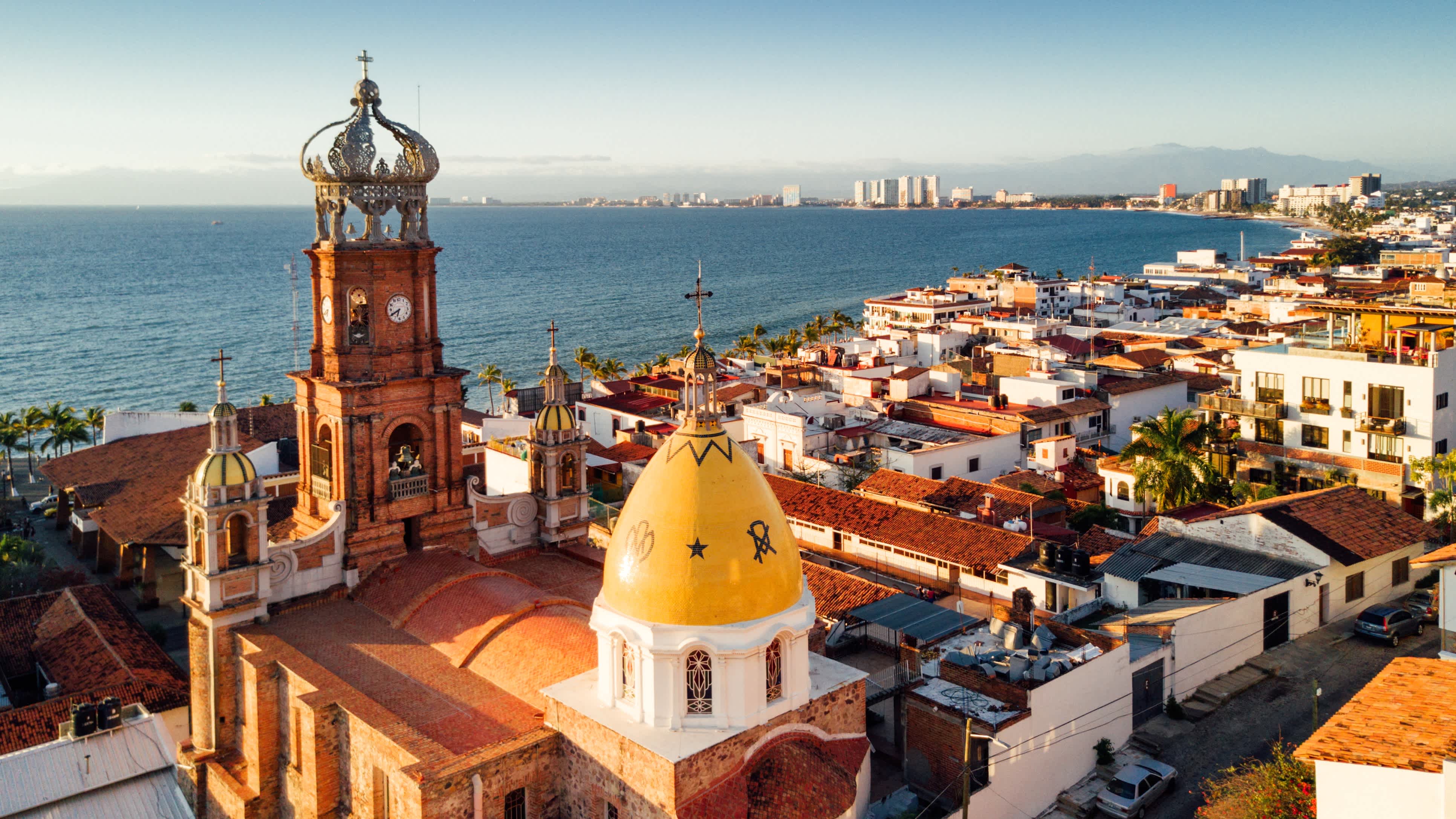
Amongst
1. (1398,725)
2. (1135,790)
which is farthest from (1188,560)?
(1398,725)

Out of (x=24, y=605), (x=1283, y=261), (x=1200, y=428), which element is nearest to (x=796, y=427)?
(x=1200, y=428)

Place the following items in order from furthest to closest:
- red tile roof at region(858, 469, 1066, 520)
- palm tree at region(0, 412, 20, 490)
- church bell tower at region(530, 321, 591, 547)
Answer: palm tree at region(0, 412, 20, 490) → red tile roof at region(858, 469, 1066, 520) → church bell tower at region(530, 321, 591, 547)

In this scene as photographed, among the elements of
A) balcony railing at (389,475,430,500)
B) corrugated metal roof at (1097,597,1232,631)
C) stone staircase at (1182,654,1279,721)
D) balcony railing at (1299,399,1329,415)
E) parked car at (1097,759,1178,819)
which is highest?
balcony railing at (389,475,430,500)

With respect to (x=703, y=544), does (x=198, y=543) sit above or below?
below

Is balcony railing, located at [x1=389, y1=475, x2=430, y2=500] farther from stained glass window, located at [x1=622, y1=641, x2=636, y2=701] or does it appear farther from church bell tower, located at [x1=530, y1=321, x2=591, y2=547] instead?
stained glass window, located at [x1=622, y1=641, x2=636, y2=701]

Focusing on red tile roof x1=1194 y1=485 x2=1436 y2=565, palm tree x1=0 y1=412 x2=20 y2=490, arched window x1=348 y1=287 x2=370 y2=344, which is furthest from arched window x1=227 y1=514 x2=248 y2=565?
palm tree x1=0 y1=412 x2=20 y2=490

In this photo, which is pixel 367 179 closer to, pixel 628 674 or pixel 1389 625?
pixel 628 674

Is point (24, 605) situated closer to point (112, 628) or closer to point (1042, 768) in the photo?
point (112, 628)
